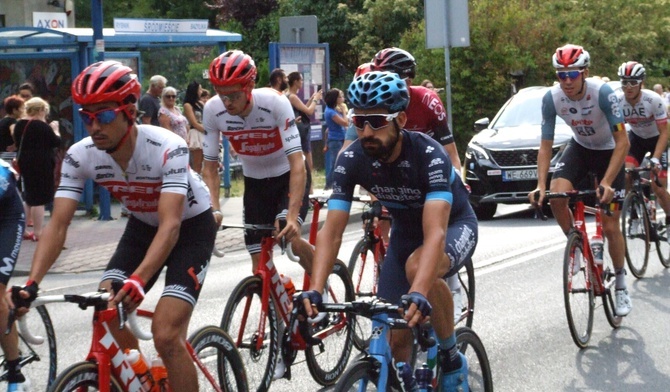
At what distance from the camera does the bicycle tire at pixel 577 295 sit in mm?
8391

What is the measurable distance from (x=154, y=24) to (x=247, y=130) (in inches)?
486

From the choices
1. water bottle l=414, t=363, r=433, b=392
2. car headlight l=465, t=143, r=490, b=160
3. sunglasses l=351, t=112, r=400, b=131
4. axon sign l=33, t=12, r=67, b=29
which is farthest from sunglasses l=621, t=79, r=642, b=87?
axon sign l=33, t=12, r=67, b=29

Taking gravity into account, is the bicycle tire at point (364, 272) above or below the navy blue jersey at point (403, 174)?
below

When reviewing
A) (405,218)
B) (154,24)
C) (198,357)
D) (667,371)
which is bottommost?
(667,371)

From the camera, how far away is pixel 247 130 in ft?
24.3

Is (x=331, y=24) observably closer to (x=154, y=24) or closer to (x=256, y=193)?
(x=154, y=24)

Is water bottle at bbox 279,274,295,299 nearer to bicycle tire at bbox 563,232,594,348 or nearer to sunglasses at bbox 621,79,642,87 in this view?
bicycle tire at bbox 563,232,594,348

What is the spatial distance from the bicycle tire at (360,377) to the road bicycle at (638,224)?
6842 millimetres

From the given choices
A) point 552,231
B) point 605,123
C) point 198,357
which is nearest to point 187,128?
point 552,231

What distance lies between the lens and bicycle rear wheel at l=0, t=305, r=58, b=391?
6.74m

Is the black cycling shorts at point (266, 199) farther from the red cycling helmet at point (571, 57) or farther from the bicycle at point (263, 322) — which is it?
the red cycling helmet at point (571, 57)

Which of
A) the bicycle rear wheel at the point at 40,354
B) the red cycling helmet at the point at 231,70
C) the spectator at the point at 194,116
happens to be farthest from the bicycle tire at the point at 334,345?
the spectator at the point at 194,116

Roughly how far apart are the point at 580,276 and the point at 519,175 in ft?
27.0

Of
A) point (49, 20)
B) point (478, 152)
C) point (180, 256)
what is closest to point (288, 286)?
point (180, 256)
